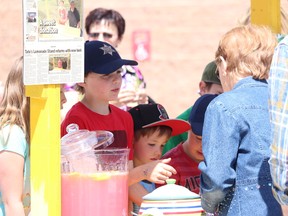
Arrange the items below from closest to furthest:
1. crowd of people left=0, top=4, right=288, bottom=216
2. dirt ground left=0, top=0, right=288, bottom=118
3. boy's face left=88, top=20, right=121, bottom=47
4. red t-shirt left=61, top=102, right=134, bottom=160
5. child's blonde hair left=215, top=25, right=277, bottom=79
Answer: crowd of people left=0, top=4, right=288, bottom=216 → child's blonde hair left=215, top=25, right=277, bottom=79 → red t-shirt left=61, top=102, right=134, bottom=160 → boy's face left=88, top=20, right=121, bottom=47 → dirt ground left=0, top=0, right=288, bottom=118

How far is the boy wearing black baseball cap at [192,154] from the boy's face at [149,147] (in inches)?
4.3

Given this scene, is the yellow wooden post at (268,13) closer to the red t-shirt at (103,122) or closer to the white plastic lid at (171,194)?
the red t-shirt at (103,122)

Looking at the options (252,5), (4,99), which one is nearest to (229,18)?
(252,5)

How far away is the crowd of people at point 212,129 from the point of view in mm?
3457

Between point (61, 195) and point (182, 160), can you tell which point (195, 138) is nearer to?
point (182, 160)

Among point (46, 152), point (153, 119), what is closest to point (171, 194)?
point (46, 152)

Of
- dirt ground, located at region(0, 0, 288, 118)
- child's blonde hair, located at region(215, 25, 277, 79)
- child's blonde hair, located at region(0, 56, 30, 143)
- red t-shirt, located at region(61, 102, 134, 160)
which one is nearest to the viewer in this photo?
child's blonde hair, located at region(215, 25, 277, 79)

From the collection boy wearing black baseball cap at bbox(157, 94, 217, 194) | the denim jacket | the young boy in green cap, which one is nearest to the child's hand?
the denim jacket

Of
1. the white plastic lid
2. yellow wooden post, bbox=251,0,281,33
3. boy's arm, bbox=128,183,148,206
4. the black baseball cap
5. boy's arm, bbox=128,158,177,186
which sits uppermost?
yellow wooden post, bbox=251,0,281,33

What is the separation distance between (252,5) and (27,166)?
1.75 m

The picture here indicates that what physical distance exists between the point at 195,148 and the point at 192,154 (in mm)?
52

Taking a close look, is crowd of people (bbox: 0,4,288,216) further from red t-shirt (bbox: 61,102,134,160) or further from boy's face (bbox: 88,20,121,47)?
boy's face (bbox: 88,20,121,47)

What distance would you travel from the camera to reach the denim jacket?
352 cm

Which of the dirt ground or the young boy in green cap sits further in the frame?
the dirt ground
